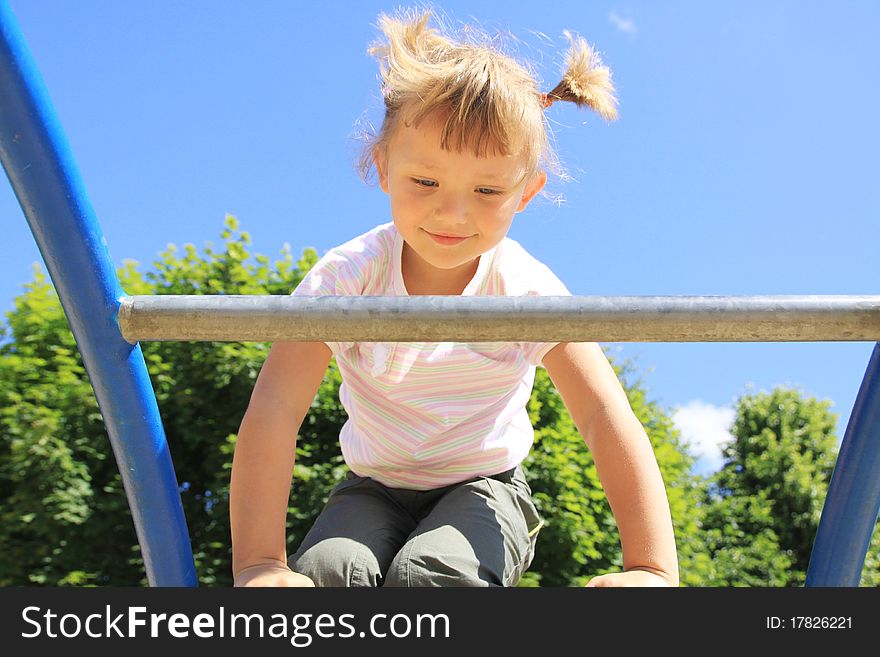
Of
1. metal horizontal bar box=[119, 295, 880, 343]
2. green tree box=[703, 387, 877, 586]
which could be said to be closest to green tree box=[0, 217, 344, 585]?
metal horizontal bar box=[119, 295, 880, 343]

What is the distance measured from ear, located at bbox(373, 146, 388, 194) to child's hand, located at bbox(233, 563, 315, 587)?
74 cm

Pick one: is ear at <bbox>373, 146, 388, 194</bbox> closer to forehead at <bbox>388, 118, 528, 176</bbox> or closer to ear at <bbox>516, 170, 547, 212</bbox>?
forehead at <bbox>388, 118, 528, 176</bbox>

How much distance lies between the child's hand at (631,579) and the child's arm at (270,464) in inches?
15.4

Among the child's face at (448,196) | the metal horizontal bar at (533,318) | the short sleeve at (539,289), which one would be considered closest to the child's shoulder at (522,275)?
the short sleeve at (539,289)

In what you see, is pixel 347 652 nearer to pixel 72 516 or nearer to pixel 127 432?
pixel 127 432

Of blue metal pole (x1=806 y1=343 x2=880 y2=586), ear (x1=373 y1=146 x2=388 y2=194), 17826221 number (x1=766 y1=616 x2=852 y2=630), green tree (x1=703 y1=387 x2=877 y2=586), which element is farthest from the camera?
green tree (x1=703 y1=387 x2=877 y2=586)

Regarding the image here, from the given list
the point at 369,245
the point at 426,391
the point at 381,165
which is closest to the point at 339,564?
the point at 426,391

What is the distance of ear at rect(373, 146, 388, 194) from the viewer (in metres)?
1.69

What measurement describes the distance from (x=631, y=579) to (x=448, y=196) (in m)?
0.65

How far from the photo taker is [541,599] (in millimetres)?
957

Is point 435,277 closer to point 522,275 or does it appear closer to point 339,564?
point 522,275

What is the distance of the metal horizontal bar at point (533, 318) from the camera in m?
0.98

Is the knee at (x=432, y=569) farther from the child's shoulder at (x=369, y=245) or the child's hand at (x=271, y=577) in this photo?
the child's shoulder at (x=369, y=245)

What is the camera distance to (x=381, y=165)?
5.61ft
